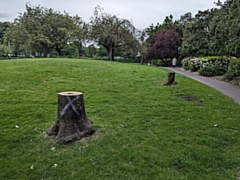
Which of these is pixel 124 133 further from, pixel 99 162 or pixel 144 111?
pixel 144 111

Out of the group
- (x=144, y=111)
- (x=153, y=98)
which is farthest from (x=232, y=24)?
(x=144, y=111)

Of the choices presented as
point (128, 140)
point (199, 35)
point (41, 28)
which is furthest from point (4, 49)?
point (128, 140)

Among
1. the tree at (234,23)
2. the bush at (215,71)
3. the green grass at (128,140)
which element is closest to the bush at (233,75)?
the tree at (234,23)

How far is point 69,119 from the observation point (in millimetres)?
3680

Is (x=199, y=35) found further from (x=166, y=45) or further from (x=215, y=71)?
(x=215, y=71)

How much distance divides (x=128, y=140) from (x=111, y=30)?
25.1 m

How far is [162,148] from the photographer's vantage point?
133 inches

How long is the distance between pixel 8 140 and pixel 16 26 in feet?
91.6

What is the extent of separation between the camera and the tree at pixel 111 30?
2731cm

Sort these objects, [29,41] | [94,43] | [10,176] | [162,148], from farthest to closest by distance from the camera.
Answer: [94,43] → [29,41] → [162,148] → [10,176]

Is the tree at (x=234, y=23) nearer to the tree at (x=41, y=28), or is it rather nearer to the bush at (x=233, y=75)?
the bush at (x=233, y=75)

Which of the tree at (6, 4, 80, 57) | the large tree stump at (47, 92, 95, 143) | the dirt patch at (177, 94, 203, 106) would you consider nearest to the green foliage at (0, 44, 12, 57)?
the tree at (6, 4, 80, 57)

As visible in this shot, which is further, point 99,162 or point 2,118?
point 2,118

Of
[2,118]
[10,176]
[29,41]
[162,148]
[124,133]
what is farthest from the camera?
[29,41]
